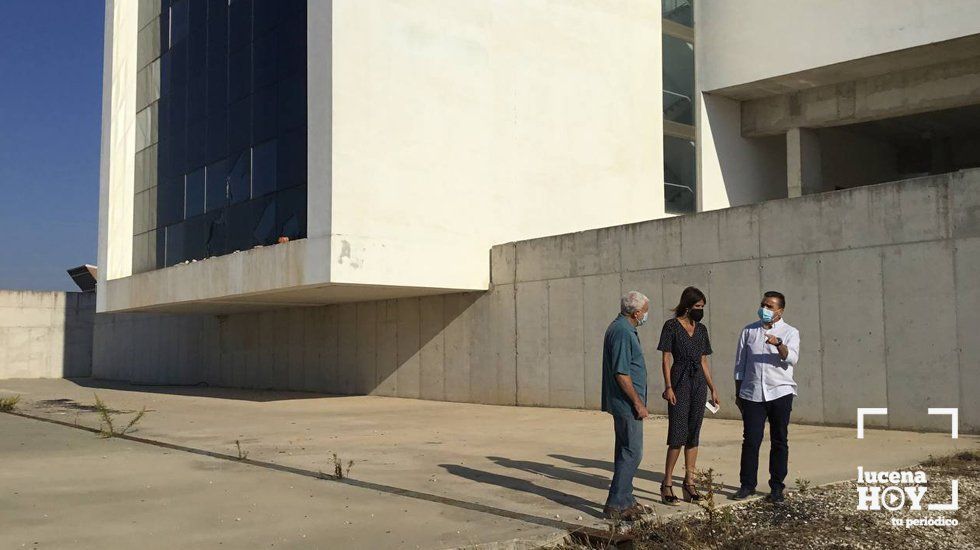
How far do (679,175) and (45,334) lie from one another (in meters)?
29.2

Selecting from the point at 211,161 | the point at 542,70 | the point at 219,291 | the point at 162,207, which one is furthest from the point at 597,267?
the point at 162,207

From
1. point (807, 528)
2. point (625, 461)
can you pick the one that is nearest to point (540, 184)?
point (625, 461)

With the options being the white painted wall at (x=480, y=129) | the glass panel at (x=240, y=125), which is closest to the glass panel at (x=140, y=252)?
the glass panel at (x=240, y=125)

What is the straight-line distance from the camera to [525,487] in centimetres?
833

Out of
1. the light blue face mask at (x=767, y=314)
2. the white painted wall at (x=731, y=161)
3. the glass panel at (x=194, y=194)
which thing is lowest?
the light blue face mask at (x=767, y=314)

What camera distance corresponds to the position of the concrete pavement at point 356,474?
258 inches

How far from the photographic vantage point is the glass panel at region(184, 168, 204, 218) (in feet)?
75.1

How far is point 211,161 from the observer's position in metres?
22.5

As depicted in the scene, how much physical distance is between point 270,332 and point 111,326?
43.6ft

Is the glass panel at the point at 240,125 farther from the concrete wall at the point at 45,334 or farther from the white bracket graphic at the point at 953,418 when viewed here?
the concrete wall at the point at 45,334

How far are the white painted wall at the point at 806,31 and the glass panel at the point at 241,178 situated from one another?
38.2ft

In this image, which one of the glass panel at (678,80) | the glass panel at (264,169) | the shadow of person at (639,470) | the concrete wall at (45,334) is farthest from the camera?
the concrete wall at (45,334)

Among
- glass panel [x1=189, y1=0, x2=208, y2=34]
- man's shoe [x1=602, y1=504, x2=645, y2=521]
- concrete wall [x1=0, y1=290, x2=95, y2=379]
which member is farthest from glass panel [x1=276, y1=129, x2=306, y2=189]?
concrete wall [x1=0, y1=290, x2=95, y2=379]

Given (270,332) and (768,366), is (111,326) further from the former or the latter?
(768,366)
